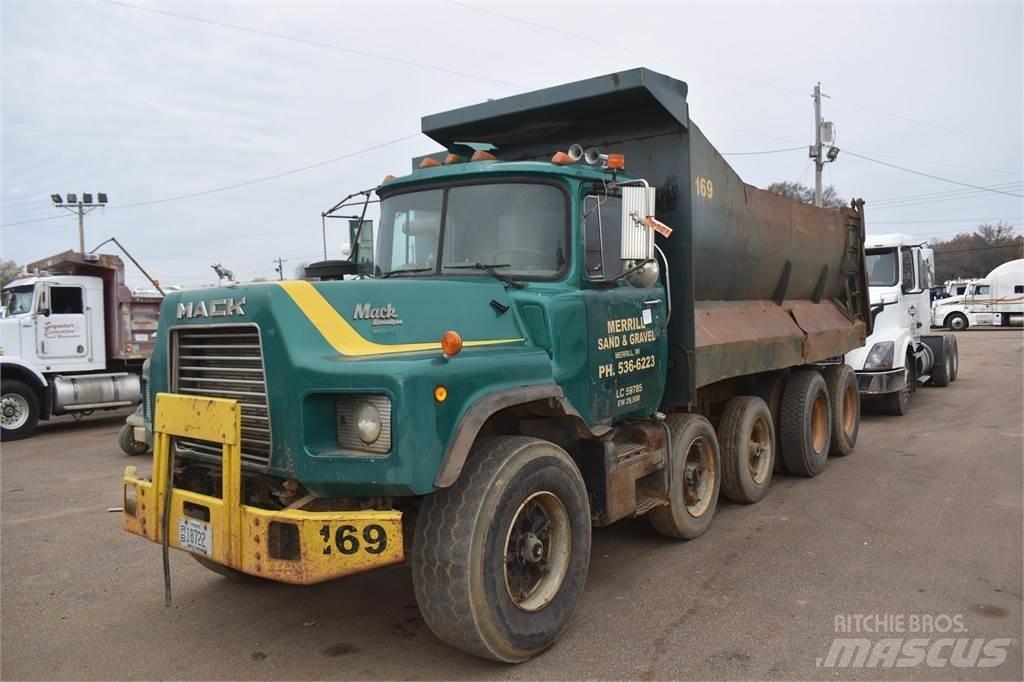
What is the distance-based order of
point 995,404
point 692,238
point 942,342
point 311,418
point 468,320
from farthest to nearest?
point 942,342, point 995,404, point 692,238, point 468,320, point 311,418

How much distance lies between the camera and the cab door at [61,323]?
512 inches

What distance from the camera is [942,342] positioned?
1503 centimetres

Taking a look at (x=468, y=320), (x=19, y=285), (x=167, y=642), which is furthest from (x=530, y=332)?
(x=19, y=285)

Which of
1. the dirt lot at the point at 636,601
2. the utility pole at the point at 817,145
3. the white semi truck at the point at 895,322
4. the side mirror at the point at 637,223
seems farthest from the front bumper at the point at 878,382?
the utility pole at the point at 817,145

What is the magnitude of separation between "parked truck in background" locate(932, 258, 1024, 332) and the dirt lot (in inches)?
1324

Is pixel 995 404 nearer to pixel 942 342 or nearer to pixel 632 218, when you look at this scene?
pixel 942 342

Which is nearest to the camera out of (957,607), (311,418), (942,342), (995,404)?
(311,418)

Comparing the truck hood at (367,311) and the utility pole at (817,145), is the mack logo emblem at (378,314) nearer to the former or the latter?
the truck hood at (367,311)

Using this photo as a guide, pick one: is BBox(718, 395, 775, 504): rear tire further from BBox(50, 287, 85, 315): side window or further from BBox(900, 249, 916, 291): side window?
BBox(50, 287, 85, 315): side window

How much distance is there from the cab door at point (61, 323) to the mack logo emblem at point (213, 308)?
1096 centimetres

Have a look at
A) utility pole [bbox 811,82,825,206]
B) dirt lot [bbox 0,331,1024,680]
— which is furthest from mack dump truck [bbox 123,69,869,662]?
utility pole [bbox 811,82,825,206]

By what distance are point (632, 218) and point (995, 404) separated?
37.3 ft

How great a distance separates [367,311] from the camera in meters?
3.73

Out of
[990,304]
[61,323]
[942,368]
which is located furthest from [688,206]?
[990,304]
